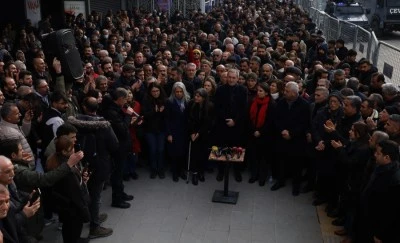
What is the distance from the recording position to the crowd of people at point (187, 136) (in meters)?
4.22

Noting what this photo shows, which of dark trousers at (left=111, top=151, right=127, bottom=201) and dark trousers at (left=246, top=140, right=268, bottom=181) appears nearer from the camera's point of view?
dark trousers at (left=111, top=151, right=127, bottom=201)

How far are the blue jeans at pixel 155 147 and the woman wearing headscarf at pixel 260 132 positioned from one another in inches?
54.3

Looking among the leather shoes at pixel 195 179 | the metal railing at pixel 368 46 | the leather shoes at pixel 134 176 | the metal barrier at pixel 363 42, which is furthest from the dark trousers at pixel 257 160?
the metal barrier at pixel 363 42

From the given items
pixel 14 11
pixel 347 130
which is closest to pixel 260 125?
pixel 347 130

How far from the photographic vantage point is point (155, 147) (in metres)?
7.08

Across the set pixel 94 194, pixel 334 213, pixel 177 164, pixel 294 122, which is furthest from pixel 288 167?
pixel 94 194

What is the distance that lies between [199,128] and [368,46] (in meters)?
5.27

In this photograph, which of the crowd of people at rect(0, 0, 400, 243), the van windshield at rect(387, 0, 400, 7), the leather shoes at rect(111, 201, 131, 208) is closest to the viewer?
the crowd of people at rect(0, 0, 400, 243)

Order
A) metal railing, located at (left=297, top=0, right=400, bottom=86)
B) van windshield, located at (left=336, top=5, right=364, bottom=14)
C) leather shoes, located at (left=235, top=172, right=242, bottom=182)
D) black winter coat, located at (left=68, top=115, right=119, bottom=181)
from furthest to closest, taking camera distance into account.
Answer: van windshield, located at (left=336, top=5, right=364, bottom=14) < metal railing, located at (left=297, top=0, right=400, bottom=86) < leather shoes, located at (left=235, top=172, right=242, bottom=182) < black winter coat, located at (left=68, top=115, right=119, bottom=181)

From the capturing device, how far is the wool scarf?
6691 mm

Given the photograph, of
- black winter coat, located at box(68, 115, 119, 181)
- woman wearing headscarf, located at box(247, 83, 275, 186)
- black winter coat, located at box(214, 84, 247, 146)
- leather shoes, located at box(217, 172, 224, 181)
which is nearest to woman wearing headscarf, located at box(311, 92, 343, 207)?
woman wearing headscarf, located at box(247, 83, 275, 186)

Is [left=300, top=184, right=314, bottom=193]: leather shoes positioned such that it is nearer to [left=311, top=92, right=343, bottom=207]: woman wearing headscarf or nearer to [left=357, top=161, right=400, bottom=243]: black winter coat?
[left=311, top=92, right=343, bottom=207]: woman wearing headscarf

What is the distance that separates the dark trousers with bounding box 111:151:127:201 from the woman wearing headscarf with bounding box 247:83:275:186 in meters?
2.06

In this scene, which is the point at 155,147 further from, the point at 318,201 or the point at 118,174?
the point at 318,201
